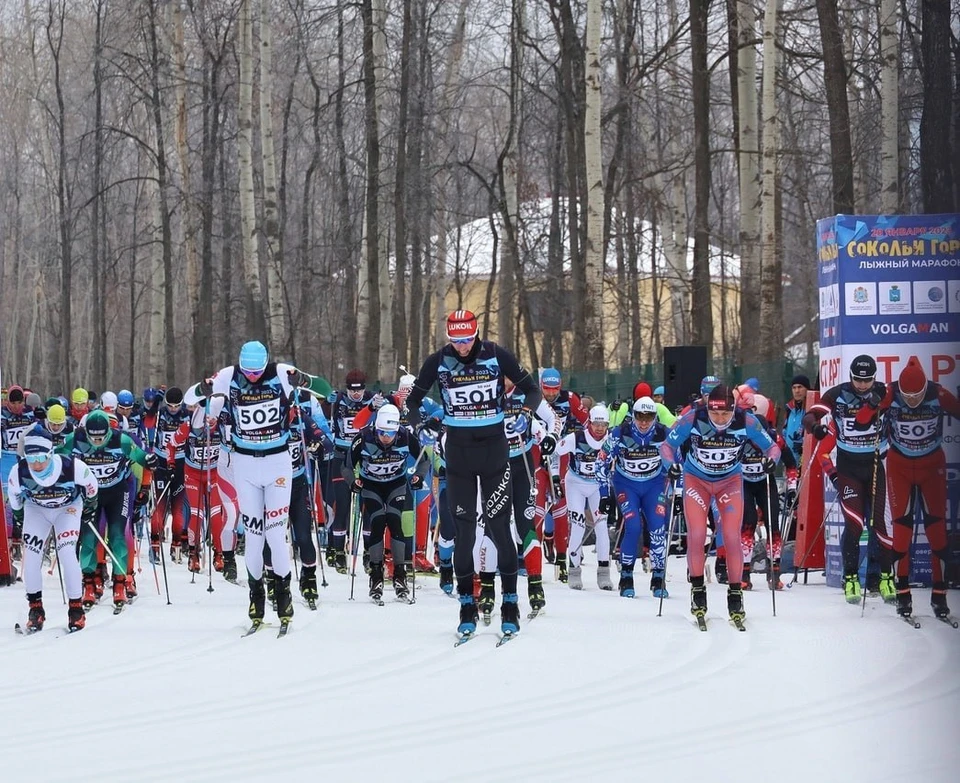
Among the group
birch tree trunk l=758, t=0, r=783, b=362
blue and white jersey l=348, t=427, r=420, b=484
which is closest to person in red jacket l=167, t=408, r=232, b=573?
blue and white jersey l=348, t=427, r=420, b=484

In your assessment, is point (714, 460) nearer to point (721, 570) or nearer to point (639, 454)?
point (639, 454)

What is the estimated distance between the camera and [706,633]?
11.0 meters

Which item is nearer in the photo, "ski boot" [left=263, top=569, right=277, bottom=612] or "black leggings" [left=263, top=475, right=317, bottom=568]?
"ski boot" [left=263, top=569, right=277, bottom=612]

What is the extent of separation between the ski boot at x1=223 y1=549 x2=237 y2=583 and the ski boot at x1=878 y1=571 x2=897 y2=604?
646 centimetres

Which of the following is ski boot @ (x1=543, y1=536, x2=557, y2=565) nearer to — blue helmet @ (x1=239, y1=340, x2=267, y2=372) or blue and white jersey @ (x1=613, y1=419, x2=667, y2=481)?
blue and white jersey @ (x1=613, y1=419, x2=667, y2=481)

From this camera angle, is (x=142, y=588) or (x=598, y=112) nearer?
(x=142, y=588)

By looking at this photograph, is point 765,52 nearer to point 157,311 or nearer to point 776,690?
point 776,690

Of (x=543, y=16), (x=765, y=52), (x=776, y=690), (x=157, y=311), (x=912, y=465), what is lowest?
(x=776, y=690)

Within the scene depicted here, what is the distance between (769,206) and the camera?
70.0 ft

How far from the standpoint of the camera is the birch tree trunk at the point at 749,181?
22344 mm

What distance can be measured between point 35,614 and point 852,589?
695cm

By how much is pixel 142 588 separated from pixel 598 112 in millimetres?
11581

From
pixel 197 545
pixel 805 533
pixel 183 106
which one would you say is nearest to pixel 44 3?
pixel 183 106

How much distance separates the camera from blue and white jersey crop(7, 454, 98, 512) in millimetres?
11789
